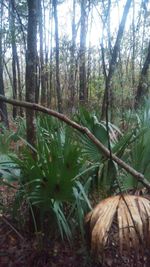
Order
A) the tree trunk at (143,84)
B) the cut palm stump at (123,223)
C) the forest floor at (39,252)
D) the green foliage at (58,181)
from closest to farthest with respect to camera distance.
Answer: the cut palm stump at (123,223) → the green foliage at (58,181) → the forest floor at (39,252) → the tree trunk at (143,84)

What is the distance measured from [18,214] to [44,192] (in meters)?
0.62

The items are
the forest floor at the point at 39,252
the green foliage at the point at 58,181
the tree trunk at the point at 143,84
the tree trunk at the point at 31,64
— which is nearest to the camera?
the green foliage at the point at 58,181

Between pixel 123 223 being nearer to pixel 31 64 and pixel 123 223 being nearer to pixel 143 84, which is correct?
pixel 31 64

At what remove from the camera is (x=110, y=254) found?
3.11 metres

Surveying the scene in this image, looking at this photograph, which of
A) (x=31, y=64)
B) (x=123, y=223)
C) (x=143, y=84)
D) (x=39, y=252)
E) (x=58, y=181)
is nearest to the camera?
(x=123, y=223)

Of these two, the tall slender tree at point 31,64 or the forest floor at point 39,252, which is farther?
the tall slender tree at point 31,64

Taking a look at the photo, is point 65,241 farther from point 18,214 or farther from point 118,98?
point 118,98

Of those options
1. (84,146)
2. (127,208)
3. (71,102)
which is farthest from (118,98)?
(127,208)

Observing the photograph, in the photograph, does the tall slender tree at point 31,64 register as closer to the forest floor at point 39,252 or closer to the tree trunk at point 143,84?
the forest floor at point 39,252

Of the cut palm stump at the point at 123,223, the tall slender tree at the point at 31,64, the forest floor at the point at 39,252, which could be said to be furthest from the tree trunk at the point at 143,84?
the cut palm stump at the point at 123,223

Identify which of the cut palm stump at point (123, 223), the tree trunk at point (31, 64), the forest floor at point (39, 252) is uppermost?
the tree trunk at point (31, 64)

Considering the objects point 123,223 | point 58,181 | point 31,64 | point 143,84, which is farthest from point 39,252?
point 143,84

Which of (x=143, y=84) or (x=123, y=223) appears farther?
(x=143, y=84)

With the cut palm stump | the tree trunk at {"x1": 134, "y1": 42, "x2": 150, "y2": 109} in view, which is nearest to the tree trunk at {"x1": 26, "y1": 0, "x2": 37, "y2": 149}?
the cut palm stump
